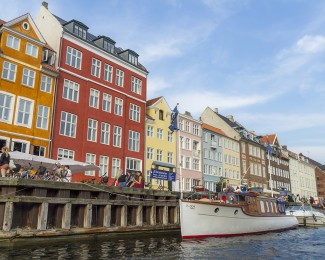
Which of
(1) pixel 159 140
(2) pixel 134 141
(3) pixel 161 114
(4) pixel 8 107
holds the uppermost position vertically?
(3) pixel 161 114

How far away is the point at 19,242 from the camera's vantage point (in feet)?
47.7

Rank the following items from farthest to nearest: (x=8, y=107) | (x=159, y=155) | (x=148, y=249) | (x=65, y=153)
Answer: (x=159, y=155), (x=65, y=153), (x=8, y=107), (x=148, y=249)

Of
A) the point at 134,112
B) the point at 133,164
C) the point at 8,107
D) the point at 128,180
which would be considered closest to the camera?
the point at 128,180

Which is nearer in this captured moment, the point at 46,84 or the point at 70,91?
the point at 46,84

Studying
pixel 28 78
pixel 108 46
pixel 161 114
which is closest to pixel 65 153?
pixel 28 78

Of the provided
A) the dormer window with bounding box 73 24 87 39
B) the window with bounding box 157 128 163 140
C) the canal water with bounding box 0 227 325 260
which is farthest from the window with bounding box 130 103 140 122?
the canal water with bounding box 0 227 325 260

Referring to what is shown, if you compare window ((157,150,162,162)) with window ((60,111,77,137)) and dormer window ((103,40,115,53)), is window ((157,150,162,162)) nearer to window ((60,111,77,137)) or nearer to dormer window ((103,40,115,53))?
window ((60,111,77,137))

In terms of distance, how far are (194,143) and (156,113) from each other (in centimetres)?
999

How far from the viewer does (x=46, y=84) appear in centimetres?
2919

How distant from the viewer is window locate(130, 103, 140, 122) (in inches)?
1481

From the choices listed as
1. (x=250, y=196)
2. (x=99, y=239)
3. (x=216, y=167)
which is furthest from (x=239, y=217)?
(x=216, y=167)

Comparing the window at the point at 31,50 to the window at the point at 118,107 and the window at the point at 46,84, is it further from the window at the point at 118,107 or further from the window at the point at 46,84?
the window at the point at 118,107

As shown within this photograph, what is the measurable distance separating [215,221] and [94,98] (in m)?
18.8

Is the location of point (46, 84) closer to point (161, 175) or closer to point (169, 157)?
point (161, 175)
